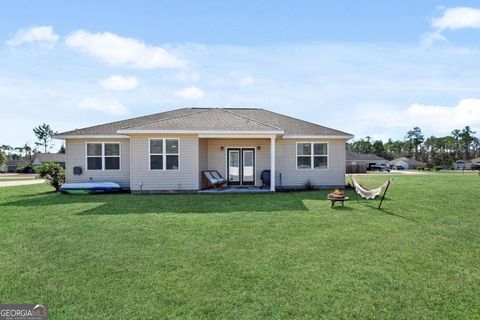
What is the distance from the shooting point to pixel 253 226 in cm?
729

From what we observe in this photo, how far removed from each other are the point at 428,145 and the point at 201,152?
308ft

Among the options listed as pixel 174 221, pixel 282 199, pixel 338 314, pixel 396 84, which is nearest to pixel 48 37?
pixel 174 221

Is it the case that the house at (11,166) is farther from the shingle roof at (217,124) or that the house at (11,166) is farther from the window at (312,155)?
the window at (312,155)

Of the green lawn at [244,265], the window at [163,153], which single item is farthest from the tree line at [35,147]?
the green lawn at [244,265]

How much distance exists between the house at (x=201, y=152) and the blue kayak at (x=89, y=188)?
2.94 ft

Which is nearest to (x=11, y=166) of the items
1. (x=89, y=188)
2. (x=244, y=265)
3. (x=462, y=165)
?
(x=89, y=188)

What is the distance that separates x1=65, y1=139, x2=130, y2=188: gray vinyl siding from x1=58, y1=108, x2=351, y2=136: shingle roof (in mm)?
538

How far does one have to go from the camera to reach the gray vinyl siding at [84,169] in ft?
51.7

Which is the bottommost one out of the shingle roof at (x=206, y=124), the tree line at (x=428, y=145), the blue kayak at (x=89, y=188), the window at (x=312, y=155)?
the blue kayak at (x=89, y=188)

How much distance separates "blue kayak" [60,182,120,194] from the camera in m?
14.5

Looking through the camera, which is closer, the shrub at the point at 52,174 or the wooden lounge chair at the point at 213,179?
the wooden lounge chair at the point at 213,179

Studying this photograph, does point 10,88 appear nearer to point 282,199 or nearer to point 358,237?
point 282,199

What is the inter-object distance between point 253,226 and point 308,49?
31.7 feet

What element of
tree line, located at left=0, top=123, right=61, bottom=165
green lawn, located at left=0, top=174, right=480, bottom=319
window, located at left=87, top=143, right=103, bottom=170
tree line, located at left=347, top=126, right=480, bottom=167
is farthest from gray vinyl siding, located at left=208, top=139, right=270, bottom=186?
tree line, located at left=0, top=123, right=61, bottom=165
